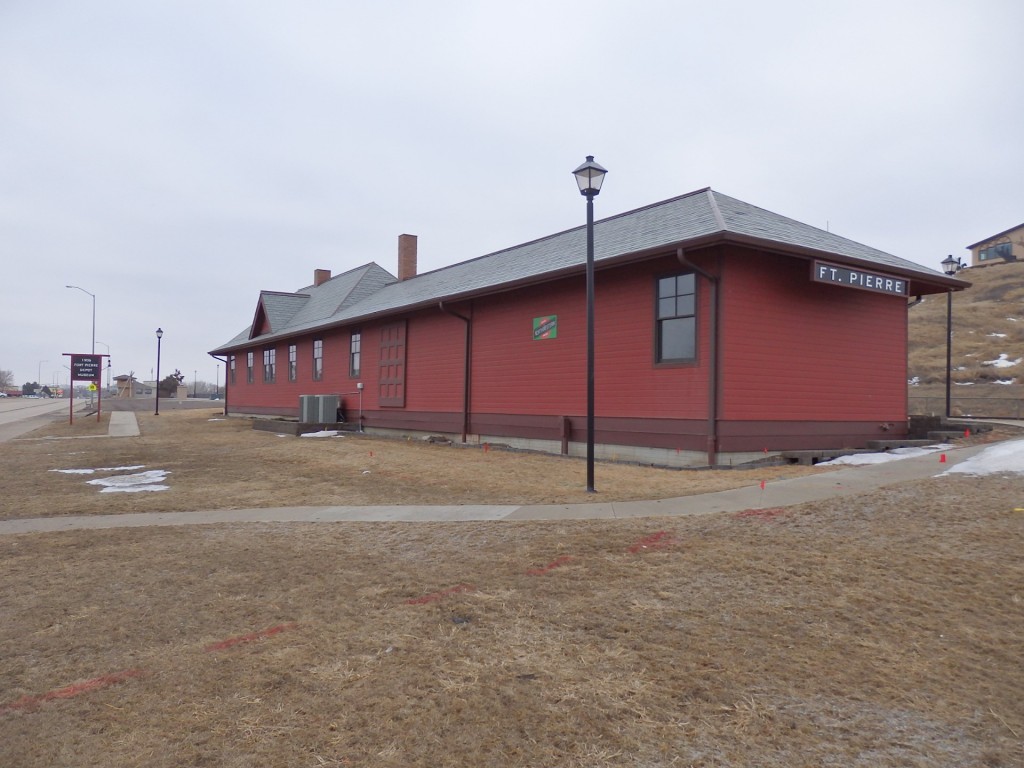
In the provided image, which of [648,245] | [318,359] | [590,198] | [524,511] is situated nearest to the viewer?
[524,511]

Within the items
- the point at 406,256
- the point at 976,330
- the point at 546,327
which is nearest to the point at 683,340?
the point at 546,327

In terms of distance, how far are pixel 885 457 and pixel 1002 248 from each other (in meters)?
90.5

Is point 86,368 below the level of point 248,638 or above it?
above

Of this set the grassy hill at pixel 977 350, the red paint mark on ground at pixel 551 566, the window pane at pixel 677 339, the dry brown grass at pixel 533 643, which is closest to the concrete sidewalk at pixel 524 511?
the dry brown grass at pixel 533 643

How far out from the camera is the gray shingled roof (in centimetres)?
1314

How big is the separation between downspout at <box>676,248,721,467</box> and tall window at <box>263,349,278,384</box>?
1009 inches

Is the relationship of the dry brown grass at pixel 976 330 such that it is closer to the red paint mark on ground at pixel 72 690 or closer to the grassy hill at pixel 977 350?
the grassy hill at pixel 977 350

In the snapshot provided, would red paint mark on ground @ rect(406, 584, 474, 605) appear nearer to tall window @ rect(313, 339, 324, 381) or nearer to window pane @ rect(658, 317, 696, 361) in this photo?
window pane @ rect(658, 317, 696, 361)

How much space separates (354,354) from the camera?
25.8 meters

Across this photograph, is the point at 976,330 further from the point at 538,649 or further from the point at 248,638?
the point at 248,638

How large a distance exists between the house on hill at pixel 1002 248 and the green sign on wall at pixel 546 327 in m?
88.3

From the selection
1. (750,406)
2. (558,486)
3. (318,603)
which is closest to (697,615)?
(318,603)


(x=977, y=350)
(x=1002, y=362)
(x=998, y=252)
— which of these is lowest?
(x=1002, y=362)

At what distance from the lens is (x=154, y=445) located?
19.3 m
